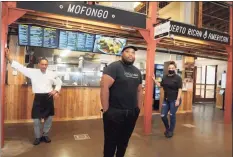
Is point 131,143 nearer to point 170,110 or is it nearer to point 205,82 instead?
point 170,110

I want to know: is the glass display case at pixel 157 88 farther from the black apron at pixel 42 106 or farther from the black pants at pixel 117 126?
the black pants at pixel 117 126

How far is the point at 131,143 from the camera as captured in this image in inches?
151

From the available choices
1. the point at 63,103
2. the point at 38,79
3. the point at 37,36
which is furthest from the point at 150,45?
the point at 63,103

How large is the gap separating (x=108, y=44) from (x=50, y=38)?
4.94 ft

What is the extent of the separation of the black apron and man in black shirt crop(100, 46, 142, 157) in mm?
1662

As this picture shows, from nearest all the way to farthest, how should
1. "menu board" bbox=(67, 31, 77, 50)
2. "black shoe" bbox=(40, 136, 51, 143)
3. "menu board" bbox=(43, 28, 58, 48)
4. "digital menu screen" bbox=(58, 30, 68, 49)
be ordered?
"black shoe" bbox=(40, 136, 51, 143), "menu board" bbox=(43, 28, 58, 48), "digital menu screen" bbox=(58, 30, 68, 49), "menu board" bbox=(67, 31, 77, 50)

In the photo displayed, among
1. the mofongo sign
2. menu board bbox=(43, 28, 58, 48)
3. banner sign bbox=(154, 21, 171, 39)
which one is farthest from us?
menu board bbox=(43, 28, 58, 48)

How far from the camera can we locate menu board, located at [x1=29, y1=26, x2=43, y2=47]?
14.8ft

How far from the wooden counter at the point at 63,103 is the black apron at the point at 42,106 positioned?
1827mm

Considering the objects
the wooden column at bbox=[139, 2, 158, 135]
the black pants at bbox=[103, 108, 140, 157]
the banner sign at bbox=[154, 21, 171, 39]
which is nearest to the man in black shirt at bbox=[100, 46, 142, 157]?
the black pants at bbox=[103, 108, 140, 157]

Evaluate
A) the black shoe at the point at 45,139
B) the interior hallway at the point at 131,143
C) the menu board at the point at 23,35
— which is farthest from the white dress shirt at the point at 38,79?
the menu board at the point at 23,35

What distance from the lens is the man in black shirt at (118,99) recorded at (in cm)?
231

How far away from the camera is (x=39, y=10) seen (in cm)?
351

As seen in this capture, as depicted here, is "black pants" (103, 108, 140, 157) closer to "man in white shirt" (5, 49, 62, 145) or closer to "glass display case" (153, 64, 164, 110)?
"man in white shirt" (5, 49, 62, 145)
